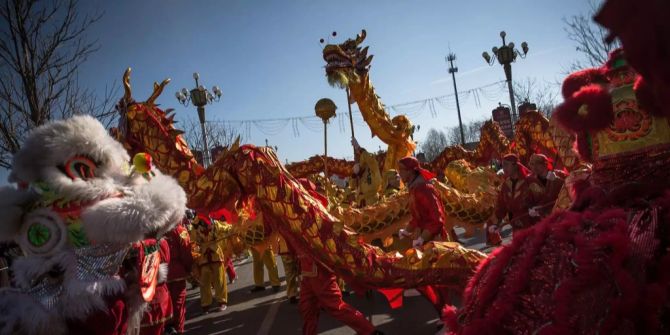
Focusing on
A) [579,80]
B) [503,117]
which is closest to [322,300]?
[579,80]

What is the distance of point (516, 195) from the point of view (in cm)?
526

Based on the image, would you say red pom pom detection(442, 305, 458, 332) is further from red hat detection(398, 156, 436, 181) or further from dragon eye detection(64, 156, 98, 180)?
red hat detection(398, 156, 436, 181)

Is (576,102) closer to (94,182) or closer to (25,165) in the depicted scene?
(94,182)

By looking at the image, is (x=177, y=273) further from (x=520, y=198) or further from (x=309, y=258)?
(x=520, y=198)

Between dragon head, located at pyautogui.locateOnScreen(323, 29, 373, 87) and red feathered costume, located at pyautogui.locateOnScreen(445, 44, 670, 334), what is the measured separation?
6.57 metres

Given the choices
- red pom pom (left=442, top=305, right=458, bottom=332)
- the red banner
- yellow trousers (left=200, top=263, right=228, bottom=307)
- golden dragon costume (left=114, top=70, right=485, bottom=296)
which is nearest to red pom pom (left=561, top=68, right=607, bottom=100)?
red pom pom (left=442, top=305, right=458, bottom=332)

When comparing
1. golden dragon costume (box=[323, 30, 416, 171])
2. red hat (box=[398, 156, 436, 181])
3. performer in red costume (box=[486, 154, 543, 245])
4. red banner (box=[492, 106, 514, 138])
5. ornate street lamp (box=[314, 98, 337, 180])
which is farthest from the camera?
red banner (box=[492, 106, 514, 138])

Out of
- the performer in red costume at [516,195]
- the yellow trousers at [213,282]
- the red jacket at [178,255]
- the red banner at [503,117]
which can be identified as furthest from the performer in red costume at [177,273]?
the red banner at [503,117]

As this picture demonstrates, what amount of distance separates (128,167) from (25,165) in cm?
56

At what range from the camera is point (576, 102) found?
134 cm

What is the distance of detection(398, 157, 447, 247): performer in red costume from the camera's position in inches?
190

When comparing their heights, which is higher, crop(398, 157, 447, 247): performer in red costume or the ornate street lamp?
the ornate street lamp

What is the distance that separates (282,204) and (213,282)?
418cm

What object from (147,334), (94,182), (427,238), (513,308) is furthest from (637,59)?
(427,238)
